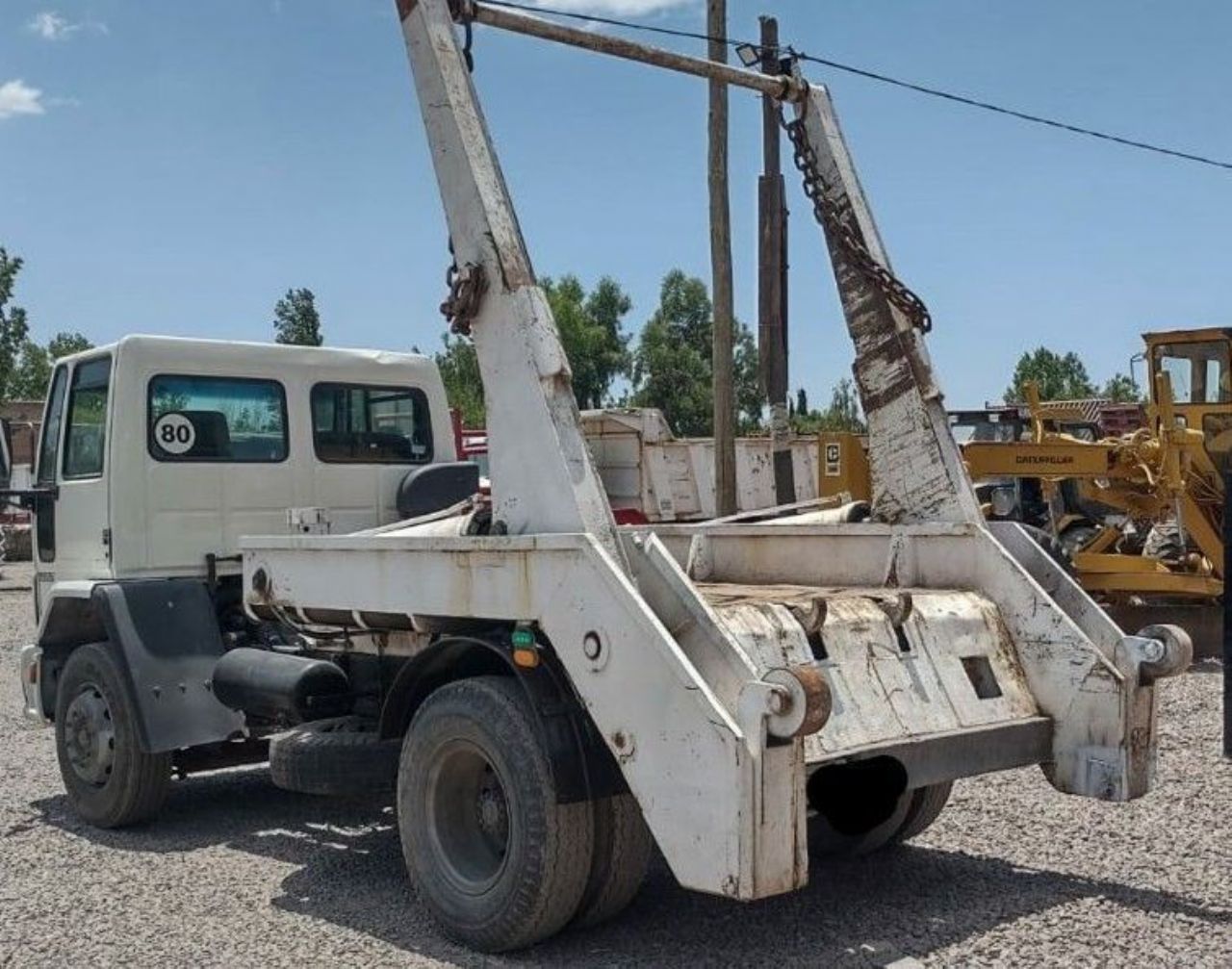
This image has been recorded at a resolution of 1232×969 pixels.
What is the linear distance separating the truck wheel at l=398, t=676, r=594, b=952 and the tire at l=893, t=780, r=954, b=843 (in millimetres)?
1892

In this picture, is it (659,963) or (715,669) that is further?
(659,963)

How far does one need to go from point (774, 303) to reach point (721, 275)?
0.58m

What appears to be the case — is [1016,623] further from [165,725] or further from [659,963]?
[165,725]

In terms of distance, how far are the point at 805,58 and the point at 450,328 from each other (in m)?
A: 8.74

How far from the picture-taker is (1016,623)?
5.61 m

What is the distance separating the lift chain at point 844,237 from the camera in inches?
247

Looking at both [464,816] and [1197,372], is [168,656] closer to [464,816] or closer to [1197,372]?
[464,816]

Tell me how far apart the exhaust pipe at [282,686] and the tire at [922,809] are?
2428 millimetres

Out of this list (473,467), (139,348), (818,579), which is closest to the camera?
(818,579)

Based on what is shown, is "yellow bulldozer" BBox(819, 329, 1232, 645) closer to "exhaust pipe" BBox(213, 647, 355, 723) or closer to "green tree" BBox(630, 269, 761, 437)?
"exhaust pipe" BBox(213, 647, 355, 723)

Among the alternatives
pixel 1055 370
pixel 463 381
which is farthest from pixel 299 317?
pixel 1055 370

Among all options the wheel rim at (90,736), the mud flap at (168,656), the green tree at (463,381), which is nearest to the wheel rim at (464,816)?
the mud flap at (168,656)

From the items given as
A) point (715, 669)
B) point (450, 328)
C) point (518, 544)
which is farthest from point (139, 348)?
point (715, 669)

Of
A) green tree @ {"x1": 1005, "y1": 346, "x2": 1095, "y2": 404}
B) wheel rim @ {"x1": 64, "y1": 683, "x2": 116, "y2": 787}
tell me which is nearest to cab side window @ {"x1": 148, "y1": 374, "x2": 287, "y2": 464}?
wheel rim @ {"x1": 64, "y1": 683, "x2": 116, "y2": 787}
